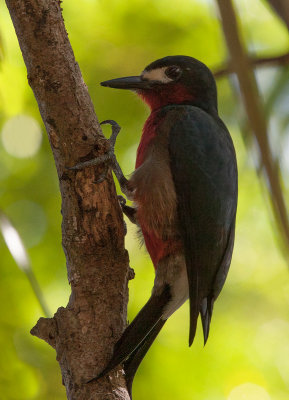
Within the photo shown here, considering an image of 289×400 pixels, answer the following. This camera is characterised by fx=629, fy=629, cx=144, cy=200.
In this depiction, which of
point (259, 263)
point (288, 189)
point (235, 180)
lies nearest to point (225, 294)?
point (259, 263)

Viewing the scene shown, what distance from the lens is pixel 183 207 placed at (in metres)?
2.92

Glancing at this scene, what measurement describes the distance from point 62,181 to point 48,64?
44cm

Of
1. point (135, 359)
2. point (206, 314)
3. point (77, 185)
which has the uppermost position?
point (77, 185)

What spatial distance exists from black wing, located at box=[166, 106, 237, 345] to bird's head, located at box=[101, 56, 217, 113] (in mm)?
368

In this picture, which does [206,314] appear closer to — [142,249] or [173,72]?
[142,249]

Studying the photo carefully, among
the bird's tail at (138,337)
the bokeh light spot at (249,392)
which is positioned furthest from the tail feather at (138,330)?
the bokeh light spot at (249,392)

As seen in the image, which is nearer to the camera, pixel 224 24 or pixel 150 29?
pixel 224 24

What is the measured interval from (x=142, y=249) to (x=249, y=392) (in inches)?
37.9

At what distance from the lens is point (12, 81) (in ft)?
11.8

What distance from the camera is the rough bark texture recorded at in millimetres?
2316

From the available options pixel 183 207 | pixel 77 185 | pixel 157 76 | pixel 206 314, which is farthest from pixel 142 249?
pixel 77 185

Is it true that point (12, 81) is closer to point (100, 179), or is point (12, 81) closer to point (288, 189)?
point (100, 179)

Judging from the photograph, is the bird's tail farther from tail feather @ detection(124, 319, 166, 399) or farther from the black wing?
the black wing

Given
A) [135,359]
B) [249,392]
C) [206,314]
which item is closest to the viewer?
[135,359]
